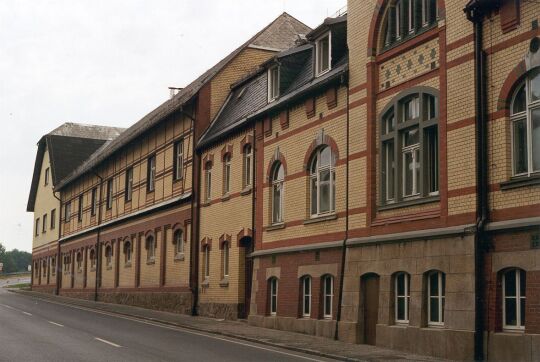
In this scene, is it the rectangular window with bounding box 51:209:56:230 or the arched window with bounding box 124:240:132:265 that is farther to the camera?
Result: the rectangular window with bounding box 51:209:56:230

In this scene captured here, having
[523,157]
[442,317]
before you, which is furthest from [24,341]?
[523,157]

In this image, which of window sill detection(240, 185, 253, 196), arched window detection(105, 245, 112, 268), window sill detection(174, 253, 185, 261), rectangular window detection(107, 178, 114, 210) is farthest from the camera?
rectangular window detection(107, 178, 114, 210)

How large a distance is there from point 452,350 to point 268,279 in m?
9.92

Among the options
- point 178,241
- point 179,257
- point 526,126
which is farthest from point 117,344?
point 178,241

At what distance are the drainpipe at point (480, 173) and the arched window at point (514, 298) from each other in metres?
0.47

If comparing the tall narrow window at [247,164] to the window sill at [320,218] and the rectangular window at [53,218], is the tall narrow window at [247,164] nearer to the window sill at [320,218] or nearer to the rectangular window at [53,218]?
the window sill at [320,218]

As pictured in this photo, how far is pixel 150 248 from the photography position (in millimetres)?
38625

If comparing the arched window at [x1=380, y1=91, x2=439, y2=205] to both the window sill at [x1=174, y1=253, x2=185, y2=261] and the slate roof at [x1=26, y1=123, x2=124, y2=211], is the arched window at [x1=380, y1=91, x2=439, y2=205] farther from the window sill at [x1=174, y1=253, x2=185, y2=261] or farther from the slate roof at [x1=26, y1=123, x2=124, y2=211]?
the slate roof at [x1=26, y1=123, x2=124, y2=211]

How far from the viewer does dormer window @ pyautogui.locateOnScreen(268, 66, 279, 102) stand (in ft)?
87.3

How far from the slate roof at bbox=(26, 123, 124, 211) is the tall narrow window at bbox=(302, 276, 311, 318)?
41557 mm

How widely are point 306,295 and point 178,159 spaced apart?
14.1 m

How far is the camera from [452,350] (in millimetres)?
16219

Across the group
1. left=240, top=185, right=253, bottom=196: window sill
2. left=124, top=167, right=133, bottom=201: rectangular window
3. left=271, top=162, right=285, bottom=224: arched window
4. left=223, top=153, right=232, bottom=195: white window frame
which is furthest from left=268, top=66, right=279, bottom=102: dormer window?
left=124, top=167, right=133, bottom=201: rectangular window

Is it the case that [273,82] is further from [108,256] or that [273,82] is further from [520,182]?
[108,256]
